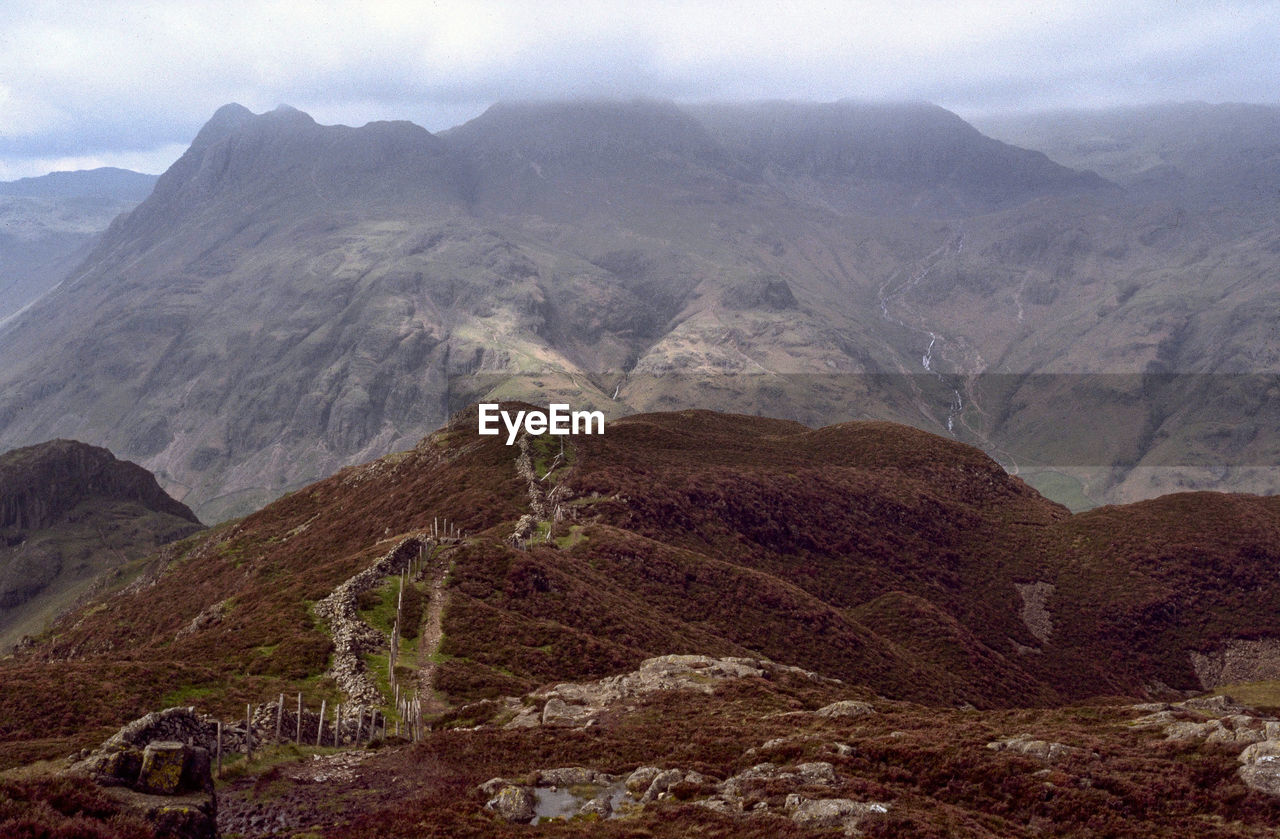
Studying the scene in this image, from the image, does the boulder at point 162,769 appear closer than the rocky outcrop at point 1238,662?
Yes

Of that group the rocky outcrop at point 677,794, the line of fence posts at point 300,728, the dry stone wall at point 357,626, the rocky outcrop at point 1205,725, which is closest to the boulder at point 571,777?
the rocky outcrop at point 677,794

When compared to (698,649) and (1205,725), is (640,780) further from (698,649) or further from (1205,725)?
(698,649)

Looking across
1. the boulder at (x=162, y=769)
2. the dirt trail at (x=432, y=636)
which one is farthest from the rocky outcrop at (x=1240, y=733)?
the dirt trail at (x=432, y=636)

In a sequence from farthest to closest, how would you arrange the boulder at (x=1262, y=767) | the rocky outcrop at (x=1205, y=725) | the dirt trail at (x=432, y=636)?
the dirt trail at (x=432, y=636) < the rocky outcrop at (x=1205, y=725) < the boulder at (x=1262, y=767)

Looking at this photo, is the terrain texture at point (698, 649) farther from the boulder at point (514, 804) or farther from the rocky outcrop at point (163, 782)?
the rocky outcrop at point (163, 782)

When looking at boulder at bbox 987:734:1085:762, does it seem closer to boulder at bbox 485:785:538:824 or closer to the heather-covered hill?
boulder at bbox 485:785:538:824

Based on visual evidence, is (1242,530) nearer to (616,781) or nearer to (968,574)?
(968,574)

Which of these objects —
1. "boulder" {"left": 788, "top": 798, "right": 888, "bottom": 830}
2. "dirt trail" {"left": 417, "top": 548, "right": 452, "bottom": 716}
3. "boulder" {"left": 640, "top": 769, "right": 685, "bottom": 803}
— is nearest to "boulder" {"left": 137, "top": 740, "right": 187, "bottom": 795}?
"boulder" {"left": 640, "top": 769, "right": 685, "bottom": 803}

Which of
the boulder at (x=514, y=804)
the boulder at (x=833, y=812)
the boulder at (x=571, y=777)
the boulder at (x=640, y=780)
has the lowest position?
the boulder at (x=571, y=777)

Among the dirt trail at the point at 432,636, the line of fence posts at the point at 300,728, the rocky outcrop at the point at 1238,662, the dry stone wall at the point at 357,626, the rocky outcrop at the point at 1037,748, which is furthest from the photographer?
the rocky outcrop at the point at 1238,662

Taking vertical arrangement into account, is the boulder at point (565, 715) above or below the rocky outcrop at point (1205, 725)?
below
